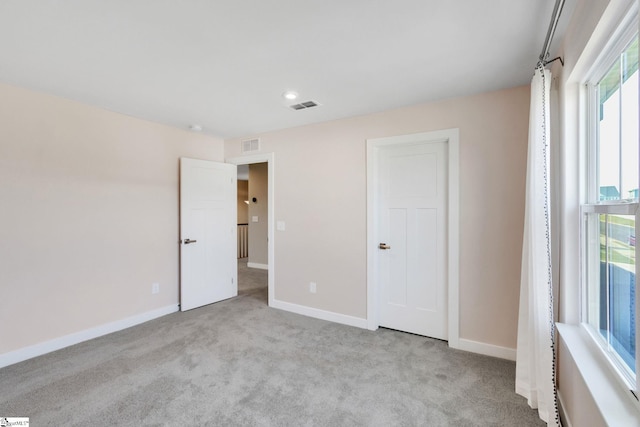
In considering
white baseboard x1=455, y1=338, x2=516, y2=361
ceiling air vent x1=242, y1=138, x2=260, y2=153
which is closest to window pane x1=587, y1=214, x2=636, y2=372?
white baseboard x1=455, y1=338, x2=516, y2=361

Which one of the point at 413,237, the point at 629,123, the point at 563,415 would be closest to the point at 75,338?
the point at 413,237

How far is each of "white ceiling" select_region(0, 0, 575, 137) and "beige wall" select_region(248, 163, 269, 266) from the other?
387cm

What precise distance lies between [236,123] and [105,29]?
1.87 metres

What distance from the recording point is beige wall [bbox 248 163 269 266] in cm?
666

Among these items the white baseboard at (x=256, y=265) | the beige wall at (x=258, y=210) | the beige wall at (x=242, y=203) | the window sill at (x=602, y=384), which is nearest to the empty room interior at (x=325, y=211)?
the window sill at (x=602, y=384)

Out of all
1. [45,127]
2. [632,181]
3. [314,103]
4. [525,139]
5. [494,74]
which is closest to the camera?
[632,181]

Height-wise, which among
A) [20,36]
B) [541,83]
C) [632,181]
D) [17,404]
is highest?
[20,36]

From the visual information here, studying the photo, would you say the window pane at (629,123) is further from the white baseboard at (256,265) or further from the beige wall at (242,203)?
the beige wall at (242,203)

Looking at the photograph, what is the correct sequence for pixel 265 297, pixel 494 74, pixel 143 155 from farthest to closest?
pixel 265 297 → pixel 143 155 → pixel 494 74

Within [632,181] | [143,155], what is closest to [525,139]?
[632,181]

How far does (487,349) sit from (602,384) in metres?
1.55

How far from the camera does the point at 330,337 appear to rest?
2.99 meters

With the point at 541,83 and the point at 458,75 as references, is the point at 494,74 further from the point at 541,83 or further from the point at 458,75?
the point at 541,83

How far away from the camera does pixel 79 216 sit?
288cm
